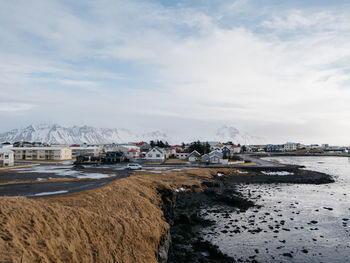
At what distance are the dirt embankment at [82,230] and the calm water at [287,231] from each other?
7446 millimetres

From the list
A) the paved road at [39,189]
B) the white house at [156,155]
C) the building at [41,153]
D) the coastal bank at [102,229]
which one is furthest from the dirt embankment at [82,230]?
the building at [41,153]

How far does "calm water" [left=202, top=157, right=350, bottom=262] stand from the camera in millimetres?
19756

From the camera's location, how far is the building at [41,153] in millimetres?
91125

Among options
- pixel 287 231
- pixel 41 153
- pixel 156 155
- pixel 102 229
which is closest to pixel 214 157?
pixel 156 155

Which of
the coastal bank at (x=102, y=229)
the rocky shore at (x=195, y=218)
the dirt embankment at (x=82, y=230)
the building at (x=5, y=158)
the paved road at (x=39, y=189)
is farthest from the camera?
the building at (x=5, y=158)

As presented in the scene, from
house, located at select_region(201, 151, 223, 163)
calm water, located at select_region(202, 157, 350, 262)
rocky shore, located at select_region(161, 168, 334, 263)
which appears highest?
house, located at select_region(201, 151, 223, 163)

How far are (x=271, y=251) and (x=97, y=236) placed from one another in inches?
563

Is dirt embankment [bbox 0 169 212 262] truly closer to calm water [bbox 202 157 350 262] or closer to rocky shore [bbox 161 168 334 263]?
rocky shore [bbox 161 168 334 263]

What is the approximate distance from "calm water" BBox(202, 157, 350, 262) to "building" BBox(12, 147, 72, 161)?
76.0 m

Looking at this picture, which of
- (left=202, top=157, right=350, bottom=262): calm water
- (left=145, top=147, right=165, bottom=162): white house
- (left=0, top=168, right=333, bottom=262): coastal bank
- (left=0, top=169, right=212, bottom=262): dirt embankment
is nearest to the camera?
(left=0, top=169, right=212, bottom=262): dirt embankment

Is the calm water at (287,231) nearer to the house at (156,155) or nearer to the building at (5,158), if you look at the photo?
the house at (156,155)

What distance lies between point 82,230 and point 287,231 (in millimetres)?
20009

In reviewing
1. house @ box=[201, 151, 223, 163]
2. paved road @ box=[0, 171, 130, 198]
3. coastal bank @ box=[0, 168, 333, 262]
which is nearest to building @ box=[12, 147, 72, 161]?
house @ box=[201, 151, 223, 163]

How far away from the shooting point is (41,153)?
91812 millimetres
